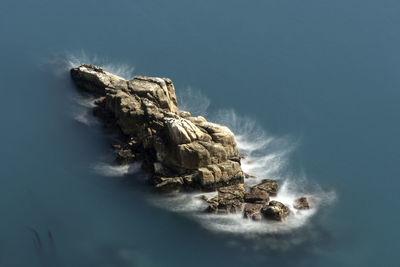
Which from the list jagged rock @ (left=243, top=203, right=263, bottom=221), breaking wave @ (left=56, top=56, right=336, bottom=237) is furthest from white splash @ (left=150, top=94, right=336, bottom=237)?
jagged rock @ (left=243, top=203, right=263, bottom=221)

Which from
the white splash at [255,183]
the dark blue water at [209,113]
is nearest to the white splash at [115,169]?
the dark blue water at [209,113]

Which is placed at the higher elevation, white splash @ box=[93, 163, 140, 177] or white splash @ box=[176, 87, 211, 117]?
white splash @ box=[176, 87, 211, 117]

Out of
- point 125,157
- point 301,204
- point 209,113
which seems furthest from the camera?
point 209,113

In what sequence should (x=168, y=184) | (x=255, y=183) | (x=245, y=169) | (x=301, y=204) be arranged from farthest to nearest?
(x=245, y=169)
(x=255, y=183)
(x=301, y=204)
(x=168, y=184)

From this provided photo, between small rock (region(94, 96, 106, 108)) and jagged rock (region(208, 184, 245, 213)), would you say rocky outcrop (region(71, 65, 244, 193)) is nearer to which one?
jagged rock (region(208, 184, 245, 213))

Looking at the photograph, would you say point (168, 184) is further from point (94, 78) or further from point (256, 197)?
point (94, 78)

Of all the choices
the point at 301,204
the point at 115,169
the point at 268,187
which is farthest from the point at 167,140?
the point at 301,204
